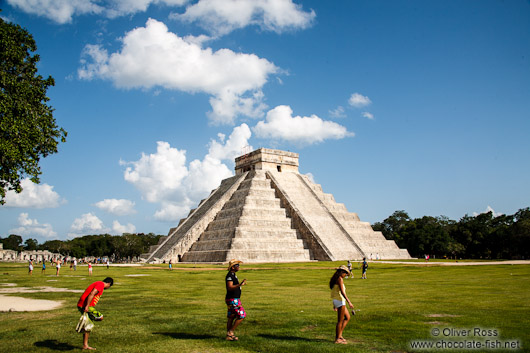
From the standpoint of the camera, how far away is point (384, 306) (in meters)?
13.0

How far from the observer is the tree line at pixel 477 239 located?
67.2 m

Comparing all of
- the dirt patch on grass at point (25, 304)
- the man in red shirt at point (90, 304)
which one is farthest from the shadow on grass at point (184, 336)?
the dirt patch on grass at point (25, 304)

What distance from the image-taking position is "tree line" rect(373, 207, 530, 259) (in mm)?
67250

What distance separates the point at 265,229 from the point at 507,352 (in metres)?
39.0

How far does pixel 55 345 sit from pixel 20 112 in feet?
58.7

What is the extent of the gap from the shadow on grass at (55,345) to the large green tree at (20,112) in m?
15.1

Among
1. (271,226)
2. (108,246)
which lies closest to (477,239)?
(271,226)

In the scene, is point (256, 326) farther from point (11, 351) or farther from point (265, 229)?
point (265, 229)

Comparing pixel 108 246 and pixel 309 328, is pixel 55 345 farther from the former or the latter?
pixel 108 246

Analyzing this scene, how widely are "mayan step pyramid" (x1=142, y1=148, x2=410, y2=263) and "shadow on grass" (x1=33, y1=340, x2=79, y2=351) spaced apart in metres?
32.1

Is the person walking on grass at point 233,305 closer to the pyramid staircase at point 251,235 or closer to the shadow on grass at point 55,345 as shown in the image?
the shadow on grass at point 55,345

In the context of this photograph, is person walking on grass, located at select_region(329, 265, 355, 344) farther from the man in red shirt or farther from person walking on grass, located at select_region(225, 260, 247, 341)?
the man in red shirt

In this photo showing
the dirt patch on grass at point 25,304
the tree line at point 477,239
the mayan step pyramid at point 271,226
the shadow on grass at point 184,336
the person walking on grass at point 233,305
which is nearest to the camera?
the person walking on grass at point 233,305

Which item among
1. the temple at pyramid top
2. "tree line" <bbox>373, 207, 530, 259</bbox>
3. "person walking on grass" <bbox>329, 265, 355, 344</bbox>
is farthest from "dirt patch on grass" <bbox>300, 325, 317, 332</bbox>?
"tree line" <bbox>373, 207, 530, 259</bbox>
